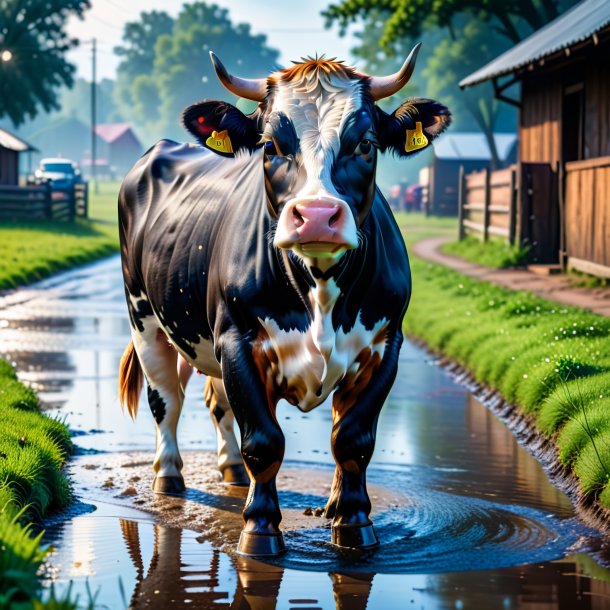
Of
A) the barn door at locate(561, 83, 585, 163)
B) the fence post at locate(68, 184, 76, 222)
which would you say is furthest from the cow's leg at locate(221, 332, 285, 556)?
the fence post at locate(68, 184, 76, 222)

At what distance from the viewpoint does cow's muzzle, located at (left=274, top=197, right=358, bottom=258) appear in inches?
201

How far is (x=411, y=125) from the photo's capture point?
611 cm

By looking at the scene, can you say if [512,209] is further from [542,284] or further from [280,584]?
[280,584]

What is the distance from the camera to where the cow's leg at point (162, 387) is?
24.3ft

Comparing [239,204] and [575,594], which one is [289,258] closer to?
[239,204]

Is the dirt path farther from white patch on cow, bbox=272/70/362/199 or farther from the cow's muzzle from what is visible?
the cow's muzzle

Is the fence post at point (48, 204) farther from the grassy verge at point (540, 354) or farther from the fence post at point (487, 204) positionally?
the grassy verge at point (540, 354)

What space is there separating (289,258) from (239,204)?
2.65 feet

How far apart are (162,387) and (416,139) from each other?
2.57 meters

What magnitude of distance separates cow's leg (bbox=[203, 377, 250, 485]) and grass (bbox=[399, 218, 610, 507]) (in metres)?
2.05

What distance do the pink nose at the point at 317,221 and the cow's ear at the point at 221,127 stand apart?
1123mm

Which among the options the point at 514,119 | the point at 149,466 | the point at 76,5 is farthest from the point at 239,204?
the point at 514,119

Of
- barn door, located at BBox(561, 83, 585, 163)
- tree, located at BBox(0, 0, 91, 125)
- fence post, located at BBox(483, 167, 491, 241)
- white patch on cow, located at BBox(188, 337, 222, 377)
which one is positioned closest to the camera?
white patch on cow, located at BBox(188, 337, 222, 377)

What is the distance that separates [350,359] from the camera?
5.92 meters
